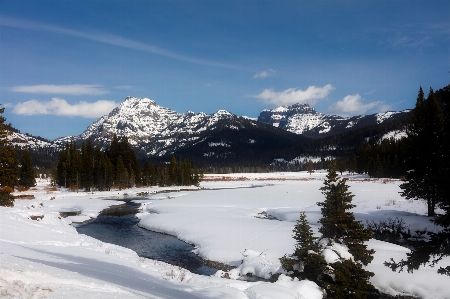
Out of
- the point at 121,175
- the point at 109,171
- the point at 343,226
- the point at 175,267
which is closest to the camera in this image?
the point at 343,226

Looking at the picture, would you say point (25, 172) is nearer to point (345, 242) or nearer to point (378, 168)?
point (345, 242)

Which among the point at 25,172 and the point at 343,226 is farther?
the point at 25,172

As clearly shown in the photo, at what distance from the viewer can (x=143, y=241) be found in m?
23.2

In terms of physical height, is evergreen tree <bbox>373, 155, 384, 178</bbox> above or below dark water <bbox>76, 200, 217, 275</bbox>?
above

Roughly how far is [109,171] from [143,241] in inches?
2238

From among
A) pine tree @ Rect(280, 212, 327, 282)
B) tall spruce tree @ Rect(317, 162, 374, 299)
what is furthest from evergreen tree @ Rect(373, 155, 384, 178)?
pine tree @ Rect(280, 212, 327, 282)

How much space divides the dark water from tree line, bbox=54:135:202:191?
43.3 meters

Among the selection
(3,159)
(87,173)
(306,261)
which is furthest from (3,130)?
(87,173)

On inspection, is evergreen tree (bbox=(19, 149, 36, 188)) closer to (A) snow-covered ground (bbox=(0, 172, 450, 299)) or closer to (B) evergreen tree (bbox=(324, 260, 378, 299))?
(A) snow-covered ground (bbox=(0, 172, 450, 299))

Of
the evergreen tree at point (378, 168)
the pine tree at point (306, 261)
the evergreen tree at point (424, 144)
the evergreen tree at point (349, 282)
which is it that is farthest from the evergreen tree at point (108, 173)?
the evergreen tree at point (378, 168)

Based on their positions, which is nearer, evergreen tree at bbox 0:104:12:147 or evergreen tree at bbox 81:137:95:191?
evergreen tree at bbox 0:104:12:147

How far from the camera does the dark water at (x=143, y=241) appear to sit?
18.1 meters

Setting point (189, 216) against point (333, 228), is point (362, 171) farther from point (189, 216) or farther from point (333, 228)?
point (333, 228)

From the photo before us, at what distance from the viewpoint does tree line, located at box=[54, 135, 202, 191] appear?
74.9 metres
